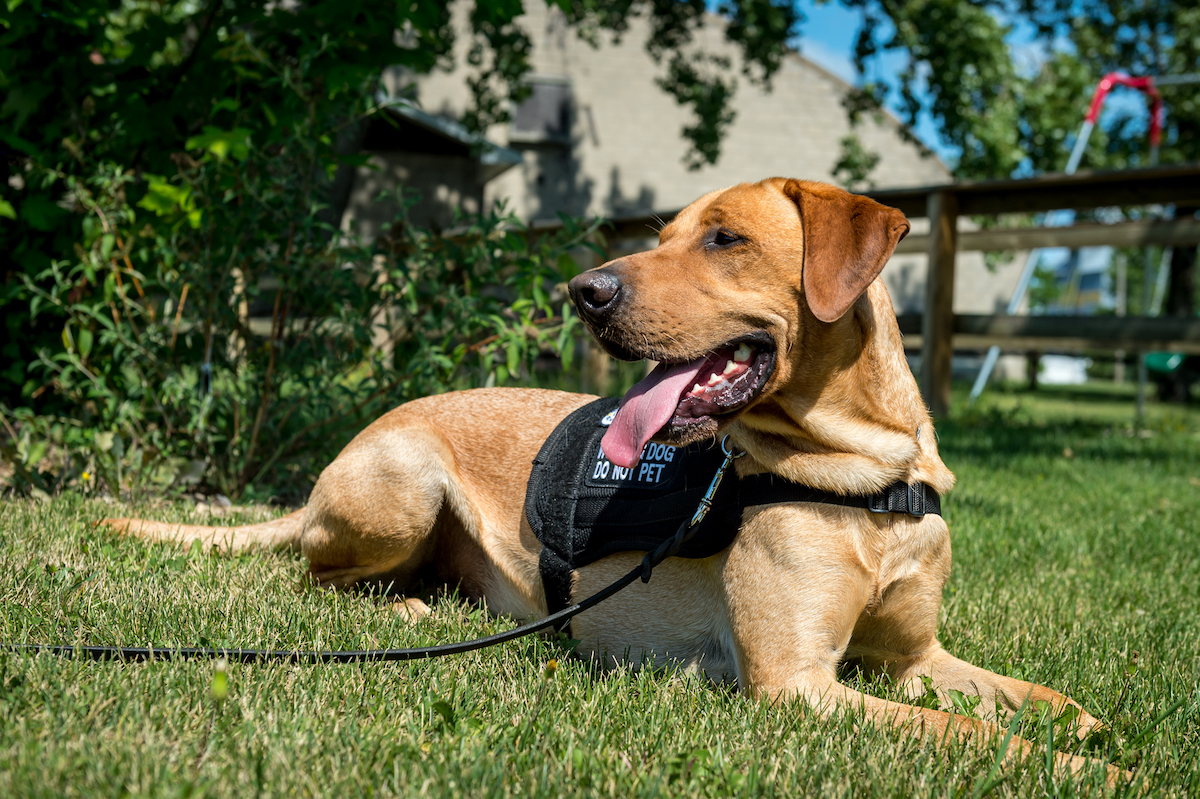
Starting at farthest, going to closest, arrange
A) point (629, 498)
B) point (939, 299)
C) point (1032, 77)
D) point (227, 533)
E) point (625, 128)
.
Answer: point (625, 128), point (1032, 77), point (939, 299), point (227, 533), point (629, 498)

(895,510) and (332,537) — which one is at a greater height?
(895,510)

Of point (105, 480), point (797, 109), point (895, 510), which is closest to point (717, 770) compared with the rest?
point (895, 510)

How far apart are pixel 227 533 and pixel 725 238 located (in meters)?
2.30

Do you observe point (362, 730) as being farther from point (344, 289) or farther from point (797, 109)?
point (797, 109)

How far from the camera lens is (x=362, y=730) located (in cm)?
187

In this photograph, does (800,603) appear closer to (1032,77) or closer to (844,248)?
(844,248)

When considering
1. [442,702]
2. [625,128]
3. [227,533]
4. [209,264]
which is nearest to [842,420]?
[442,702]

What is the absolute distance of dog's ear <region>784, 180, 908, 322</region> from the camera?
92.6 inches

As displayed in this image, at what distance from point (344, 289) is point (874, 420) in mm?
2994

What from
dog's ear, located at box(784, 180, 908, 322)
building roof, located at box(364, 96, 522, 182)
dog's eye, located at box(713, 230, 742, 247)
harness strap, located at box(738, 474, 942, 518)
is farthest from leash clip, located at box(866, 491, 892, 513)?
building roof, located at box(364, 96, 522, 182)

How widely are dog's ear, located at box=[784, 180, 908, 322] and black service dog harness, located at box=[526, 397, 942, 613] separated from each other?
55 cm

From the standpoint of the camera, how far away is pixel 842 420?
2.53 metres

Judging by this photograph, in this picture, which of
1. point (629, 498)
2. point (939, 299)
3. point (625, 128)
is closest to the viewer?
point (629, 498)

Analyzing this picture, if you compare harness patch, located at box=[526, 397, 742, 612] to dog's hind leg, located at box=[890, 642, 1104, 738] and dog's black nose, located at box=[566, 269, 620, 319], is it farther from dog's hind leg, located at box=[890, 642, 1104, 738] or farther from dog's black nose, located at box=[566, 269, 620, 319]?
dog's hind leg, located at box=[890, 642, 1104, 738]
